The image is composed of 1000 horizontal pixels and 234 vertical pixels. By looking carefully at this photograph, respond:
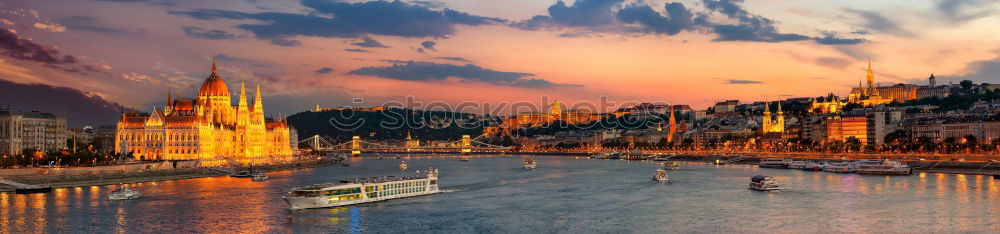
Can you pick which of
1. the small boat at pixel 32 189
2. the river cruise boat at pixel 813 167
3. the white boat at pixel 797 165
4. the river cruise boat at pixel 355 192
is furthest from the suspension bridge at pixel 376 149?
the river cruise boat at pixel 355 192

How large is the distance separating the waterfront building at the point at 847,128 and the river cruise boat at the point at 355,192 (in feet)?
211

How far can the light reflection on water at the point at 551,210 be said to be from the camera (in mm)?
27047

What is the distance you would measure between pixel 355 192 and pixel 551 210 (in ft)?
23.9

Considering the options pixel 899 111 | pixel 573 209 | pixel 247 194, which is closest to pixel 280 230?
pixel 573 209

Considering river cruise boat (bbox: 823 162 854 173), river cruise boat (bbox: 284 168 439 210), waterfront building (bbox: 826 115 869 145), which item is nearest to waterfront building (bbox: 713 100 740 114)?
waterfront building (bbox: 826 115 869 145)

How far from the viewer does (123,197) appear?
3544cm

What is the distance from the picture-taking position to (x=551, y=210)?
32.3m

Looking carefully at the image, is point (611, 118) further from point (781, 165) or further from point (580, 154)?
point (781, 165)

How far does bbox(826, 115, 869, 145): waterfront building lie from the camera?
298 feet

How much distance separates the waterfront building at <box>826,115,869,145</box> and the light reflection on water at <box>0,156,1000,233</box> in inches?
1890

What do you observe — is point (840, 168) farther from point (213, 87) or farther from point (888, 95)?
point (888, 95)

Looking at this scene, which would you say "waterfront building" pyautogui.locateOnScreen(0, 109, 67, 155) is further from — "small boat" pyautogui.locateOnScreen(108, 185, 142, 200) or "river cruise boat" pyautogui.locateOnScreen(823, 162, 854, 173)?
"river cruise boat" pyautogui.locateOnScreen(823, 162, 854, 173)

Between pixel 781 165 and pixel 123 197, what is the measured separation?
4688 cm

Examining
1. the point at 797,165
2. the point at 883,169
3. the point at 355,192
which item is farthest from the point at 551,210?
the point at 797,165
